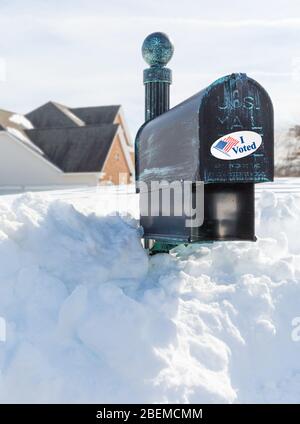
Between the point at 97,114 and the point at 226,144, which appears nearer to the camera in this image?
the point at 226,144

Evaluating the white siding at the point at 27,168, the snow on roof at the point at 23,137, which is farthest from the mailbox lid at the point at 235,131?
the snow on roof at the point at 23,137

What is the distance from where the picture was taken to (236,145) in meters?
4.98

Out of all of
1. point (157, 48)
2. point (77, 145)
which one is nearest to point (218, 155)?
point (157, 48)

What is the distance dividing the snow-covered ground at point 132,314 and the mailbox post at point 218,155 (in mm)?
532

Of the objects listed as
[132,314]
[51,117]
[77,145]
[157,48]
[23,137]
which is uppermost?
[51,117]

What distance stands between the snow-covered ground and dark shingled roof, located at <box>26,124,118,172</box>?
14.5 metres

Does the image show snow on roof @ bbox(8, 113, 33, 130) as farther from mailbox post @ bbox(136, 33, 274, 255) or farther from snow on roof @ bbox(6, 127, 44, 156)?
mailbox post @ bbox(136, 33, 274, 255)

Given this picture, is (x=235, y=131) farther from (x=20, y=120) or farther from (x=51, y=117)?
(x=51, y=117)

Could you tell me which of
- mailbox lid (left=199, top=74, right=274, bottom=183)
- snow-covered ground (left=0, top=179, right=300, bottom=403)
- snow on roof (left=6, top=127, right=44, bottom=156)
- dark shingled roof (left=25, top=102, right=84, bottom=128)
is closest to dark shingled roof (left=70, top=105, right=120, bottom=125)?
dark shingled roof (left=25, top=102, right=84, bottom=128)

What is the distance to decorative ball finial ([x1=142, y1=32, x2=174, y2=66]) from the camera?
6.62 meters

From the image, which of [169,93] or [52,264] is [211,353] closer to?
[52,264]

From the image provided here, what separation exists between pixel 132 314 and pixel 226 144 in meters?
1.90

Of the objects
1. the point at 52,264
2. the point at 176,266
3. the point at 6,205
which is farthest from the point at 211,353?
the point at 6,205

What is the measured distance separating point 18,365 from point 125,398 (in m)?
0.91
